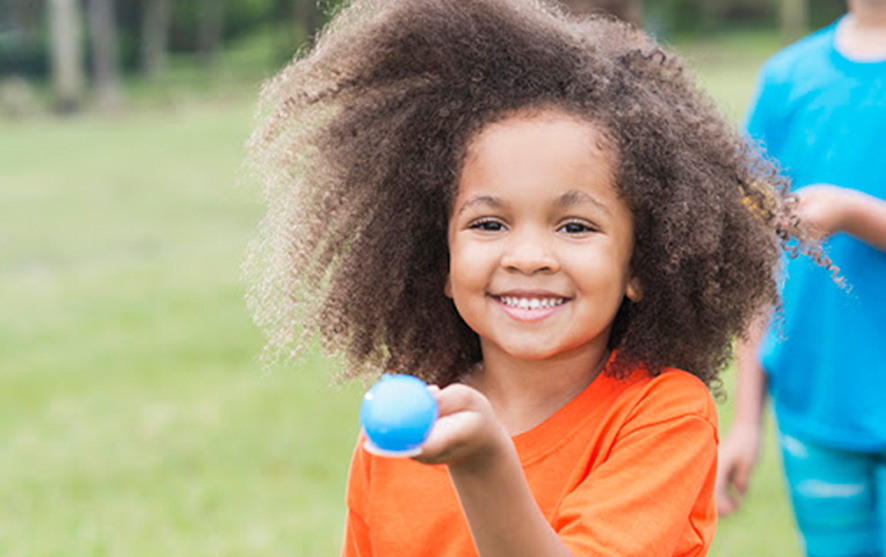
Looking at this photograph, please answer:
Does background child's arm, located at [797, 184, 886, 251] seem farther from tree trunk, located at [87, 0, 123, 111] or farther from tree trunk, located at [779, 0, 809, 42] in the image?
tree trunk, located at [779, 0, 809, 42]

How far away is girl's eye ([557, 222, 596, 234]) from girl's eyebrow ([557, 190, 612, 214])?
3cm

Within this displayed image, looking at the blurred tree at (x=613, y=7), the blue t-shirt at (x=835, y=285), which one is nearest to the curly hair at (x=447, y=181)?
the blue t-shirt at (x=835, y=285)

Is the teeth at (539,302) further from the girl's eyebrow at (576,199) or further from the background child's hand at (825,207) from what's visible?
the background child's hand at (825,207)

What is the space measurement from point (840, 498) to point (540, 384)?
120 cm

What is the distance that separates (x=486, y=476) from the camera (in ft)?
5.82

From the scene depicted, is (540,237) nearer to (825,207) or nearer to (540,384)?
(540,384)

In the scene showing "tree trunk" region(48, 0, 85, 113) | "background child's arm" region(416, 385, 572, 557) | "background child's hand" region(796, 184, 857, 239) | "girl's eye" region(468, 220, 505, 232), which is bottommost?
"background child's arm" region(416, 385, 572, 557)

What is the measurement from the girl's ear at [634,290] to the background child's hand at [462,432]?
2.07 ft

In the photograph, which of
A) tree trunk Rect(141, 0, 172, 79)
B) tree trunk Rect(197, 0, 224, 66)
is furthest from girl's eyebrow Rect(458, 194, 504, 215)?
tree trunk Rect(197, 0, 224, 66)

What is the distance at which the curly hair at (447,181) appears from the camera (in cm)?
226

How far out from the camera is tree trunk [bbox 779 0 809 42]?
45.1m

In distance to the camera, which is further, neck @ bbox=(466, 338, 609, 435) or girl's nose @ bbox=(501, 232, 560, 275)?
neck @ bbox=(466, 338, 609, 435)

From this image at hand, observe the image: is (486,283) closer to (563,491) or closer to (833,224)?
(563,491)

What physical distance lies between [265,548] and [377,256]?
2876 millimetres
